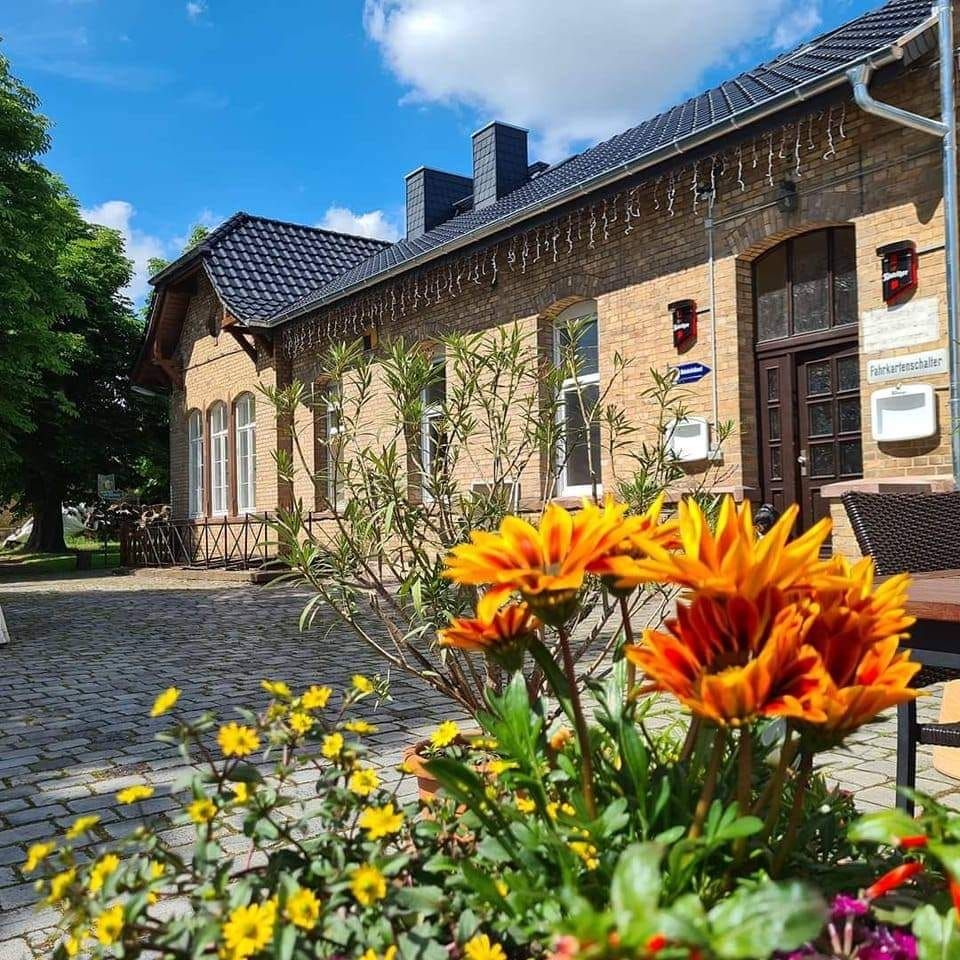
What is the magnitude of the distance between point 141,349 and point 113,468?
5.13 m

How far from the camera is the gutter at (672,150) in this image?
23.1 ft

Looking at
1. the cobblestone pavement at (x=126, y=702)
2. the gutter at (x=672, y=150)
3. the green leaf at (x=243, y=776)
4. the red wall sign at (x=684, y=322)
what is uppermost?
the gutter at (x=672, y=150)

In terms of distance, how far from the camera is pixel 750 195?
851cm

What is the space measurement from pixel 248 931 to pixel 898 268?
756 centimetres

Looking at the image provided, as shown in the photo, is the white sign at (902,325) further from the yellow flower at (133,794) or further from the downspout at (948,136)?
the yellow flower at (133,794)

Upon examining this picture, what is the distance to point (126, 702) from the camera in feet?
17.6

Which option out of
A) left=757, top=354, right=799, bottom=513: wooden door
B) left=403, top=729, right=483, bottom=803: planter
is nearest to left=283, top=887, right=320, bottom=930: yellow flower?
left=403, top=729, right=483, bottom=803: planter

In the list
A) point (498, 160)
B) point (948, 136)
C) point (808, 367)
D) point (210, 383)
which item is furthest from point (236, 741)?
point (210, 383)

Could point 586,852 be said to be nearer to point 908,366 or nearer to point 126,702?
point 126,702

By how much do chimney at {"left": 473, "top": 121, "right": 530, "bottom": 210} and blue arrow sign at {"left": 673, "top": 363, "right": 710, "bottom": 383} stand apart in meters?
7.36

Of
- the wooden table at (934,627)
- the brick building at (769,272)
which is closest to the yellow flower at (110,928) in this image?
the wooden table at (934,627)

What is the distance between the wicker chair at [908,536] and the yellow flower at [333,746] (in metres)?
1.70

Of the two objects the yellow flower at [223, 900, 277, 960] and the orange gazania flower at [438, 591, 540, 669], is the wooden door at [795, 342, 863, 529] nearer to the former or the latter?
the orange gazania flower at [438, 591, 540, 669]

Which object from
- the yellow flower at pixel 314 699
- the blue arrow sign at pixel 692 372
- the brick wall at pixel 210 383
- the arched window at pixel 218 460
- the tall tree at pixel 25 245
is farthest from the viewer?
the arched window at pixel 218 460
